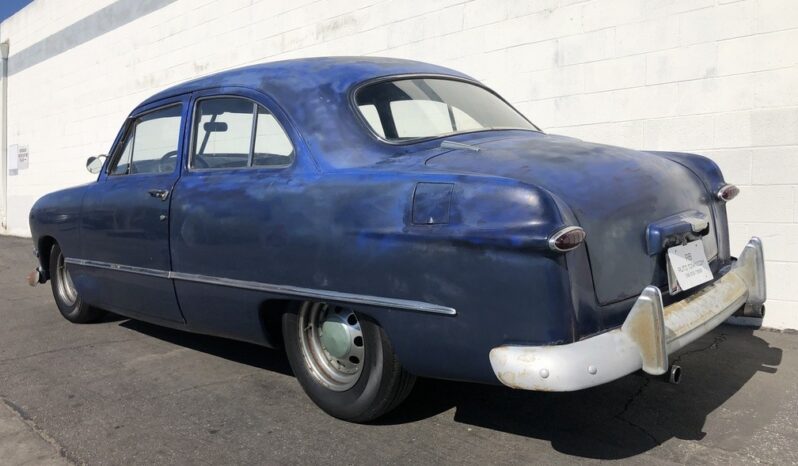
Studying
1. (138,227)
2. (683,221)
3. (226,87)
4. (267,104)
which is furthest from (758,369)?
(138,227)

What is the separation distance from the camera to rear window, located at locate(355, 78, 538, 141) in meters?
3.42

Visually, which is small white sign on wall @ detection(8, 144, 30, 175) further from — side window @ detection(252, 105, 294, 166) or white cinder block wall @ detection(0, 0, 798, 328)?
side window @ detection(252, 105, 294, 166)

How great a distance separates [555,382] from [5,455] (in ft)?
7.85

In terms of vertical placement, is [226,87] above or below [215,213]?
above

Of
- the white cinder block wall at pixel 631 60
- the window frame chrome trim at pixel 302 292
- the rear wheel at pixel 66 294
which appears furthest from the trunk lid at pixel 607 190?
the rear wheel at pixel 66 294

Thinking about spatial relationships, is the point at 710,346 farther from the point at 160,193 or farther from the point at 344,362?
the point at 160,193

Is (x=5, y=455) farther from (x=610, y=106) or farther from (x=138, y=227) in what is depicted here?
(x=610, y=106)

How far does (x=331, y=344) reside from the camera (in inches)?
128

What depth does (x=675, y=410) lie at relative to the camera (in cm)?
337

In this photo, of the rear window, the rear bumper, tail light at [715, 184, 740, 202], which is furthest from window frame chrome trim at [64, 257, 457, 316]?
tail light at [715, 184, 740, 202]

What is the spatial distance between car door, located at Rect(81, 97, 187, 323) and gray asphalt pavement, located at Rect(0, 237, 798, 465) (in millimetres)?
451

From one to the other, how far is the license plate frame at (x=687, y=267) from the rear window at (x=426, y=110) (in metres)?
1.18

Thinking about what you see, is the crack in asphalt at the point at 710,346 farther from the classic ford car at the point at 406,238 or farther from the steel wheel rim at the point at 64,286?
the steel wheel rim at the point at 64,286

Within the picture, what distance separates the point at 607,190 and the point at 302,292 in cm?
139
